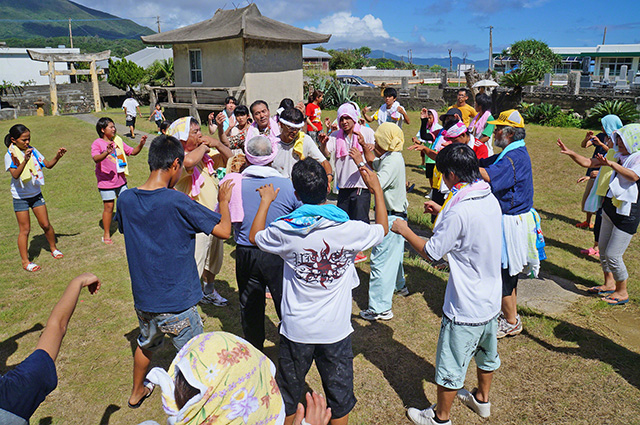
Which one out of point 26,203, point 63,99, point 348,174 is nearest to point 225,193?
point 348,174

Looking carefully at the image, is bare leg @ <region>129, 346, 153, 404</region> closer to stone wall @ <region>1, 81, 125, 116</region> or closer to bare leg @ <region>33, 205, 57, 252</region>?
bare leg @ <region>33, 205, 57, 252</region>

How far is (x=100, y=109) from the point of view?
27.0m

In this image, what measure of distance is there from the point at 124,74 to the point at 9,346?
29.0 meters

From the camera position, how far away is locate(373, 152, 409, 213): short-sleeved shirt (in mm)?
4375

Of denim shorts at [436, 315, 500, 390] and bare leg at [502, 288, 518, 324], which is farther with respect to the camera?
bare leg at [502, 288, 518, 324]

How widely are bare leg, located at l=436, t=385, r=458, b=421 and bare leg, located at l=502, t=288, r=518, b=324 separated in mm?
1439

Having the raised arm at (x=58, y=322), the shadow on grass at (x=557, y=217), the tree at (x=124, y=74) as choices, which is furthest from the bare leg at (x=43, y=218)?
the tree at (x=124, y=74)

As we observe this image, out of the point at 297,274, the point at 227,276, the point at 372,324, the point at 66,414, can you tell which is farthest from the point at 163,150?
the point at 227,276

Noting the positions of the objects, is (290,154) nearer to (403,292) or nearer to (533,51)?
(403,292)

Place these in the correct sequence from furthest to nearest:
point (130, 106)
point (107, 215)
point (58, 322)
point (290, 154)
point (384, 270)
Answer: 1. point (130, 106)
2. point (107, 215)
3. point (290, 154)
4. point (384, 270)
5. point (58, 322)

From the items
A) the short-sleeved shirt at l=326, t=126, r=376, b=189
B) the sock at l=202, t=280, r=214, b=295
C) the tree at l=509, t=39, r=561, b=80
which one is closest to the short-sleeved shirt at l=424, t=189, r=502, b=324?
the short-sleeved shirt at l=326, t=126, r=376, b=189

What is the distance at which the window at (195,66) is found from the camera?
19484 mm

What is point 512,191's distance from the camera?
3930 mm

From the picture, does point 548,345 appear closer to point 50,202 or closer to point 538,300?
point 538,300
